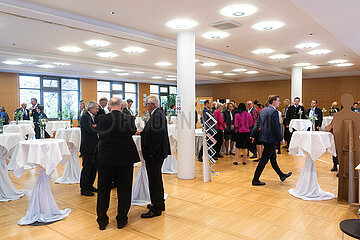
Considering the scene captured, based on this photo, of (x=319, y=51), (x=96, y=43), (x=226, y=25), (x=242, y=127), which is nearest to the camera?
(x=226, y=25)

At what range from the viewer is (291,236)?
3434 mm

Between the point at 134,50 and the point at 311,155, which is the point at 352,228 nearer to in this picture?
the point at 311,155

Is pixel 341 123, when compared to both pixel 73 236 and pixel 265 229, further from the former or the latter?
pixel 73 236

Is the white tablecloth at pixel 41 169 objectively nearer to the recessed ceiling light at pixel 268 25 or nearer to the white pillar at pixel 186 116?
the white pillar at pixel 186 116

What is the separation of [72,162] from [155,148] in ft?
9.50

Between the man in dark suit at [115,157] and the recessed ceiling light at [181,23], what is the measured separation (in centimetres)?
315

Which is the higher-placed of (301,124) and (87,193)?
(301,124)

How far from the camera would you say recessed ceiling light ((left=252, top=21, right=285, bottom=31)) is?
21.1ft

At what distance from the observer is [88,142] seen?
16.4 ft

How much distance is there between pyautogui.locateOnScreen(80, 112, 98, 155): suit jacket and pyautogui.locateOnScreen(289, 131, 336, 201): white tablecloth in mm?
3501

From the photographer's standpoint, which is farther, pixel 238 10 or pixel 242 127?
pixel 242 127

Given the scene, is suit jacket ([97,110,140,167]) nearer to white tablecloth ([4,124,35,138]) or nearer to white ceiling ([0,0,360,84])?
white ceiling ([0,0,360,84])

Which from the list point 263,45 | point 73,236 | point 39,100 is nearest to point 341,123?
point 73,236

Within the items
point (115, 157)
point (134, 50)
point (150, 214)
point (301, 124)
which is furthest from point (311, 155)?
point (134, 50)
